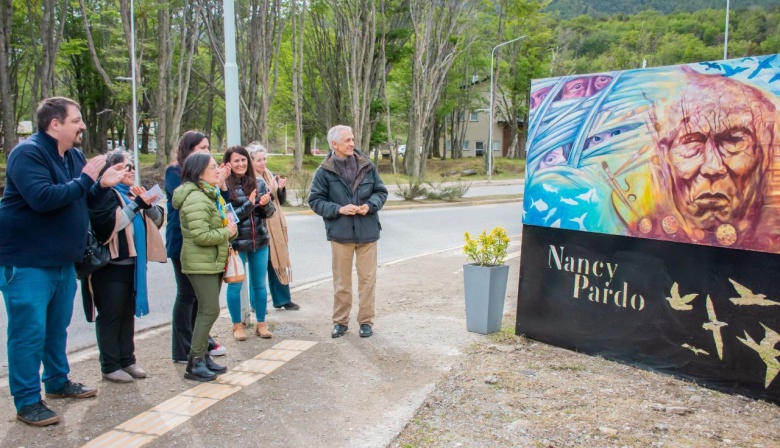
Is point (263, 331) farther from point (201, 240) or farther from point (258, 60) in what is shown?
point (258, 60)

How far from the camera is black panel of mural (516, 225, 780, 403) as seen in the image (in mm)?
4363

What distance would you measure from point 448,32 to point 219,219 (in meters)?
32.1

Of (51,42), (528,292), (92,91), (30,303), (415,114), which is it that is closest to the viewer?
(30,303)

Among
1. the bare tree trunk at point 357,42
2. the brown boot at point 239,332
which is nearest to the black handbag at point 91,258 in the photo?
the brown boot at point 239,332

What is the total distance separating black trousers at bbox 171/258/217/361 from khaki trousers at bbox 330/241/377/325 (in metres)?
1.36

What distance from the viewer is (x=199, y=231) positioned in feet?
15.3

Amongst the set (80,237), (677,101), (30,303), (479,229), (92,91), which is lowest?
(479,229)

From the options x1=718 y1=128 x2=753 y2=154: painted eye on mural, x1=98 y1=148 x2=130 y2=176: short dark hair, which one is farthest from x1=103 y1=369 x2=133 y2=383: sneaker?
x1=718 y1=128 x2=753 y2=154: painted eye on mural

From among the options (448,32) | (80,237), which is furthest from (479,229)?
(448,32)

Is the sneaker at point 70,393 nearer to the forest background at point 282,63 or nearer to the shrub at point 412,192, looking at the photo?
the shrub at point 412,192

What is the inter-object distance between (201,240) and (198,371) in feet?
3.30

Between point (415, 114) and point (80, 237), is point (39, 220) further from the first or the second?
point (415, 114)

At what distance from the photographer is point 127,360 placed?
498 centimetres
